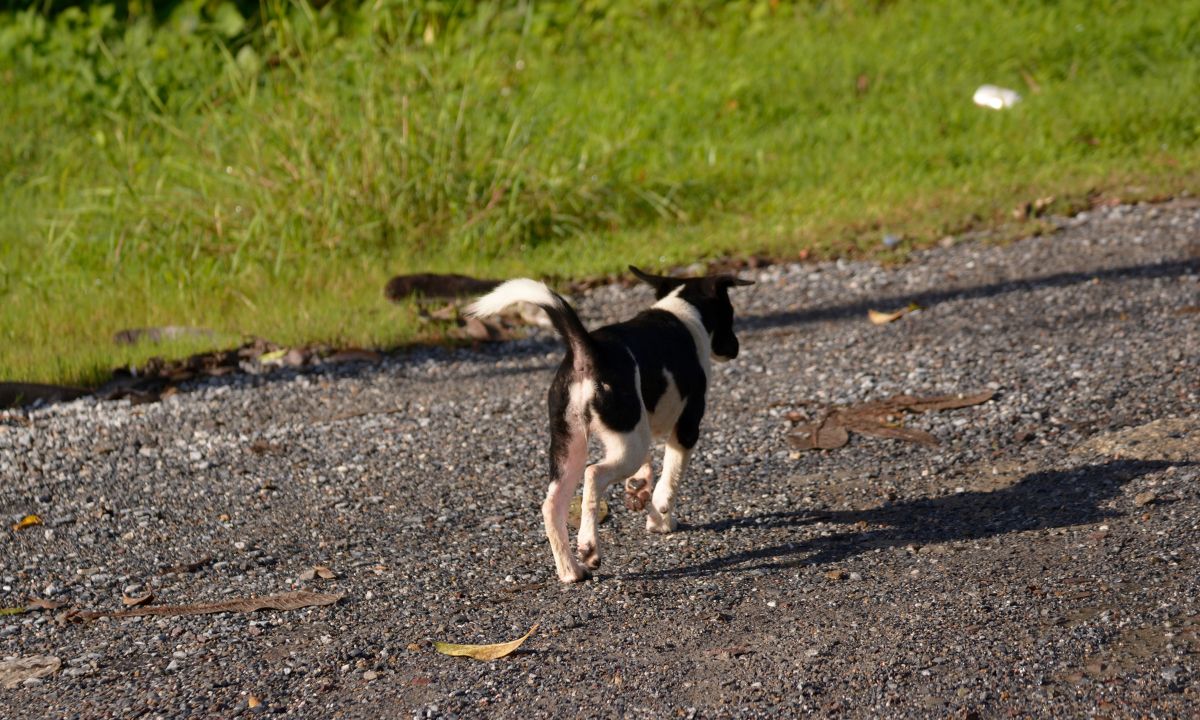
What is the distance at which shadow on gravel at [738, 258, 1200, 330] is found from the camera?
725cm

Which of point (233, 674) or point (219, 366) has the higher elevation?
point (233, 674)

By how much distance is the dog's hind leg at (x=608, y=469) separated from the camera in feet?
13.4

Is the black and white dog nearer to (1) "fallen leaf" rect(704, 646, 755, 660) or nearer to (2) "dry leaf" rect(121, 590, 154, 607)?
(1) "fallen leaf" rect(704, 646, 755, 660)

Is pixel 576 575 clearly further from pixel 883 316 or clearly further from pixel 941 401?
pixel 883 316

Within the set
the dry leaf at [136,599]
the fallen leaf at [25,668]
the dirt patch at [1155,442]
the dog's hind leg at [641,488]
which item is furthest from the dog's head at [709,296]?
the fallen leaf at [25,668]

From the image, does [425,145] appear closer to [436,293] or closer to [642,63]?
[436,293]

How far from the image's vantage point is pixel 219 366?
6.82m

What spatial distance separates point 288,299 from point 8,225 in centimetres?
298

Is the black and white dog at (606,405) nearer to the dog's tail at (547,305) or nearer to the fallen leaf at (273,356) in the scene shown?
the dog's tail at (547,305)

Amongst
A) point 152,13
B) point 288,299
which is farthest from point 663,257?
point 152,13

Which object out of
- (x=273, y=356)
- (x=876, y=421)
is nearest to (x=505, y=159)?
(x=273, y=356)

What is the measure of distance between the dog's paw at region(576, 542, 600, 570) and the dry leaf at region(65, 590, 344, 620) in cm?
73

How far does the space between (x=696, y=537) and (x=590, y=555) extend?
0.55 meters

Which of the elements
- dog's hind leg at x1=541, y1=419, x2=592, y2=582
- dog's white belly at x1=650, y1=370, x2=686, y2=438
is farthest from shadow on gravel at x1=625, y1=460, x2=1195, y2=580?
dog's white belly at x1=650, y1=370, x2=686, y2=438
